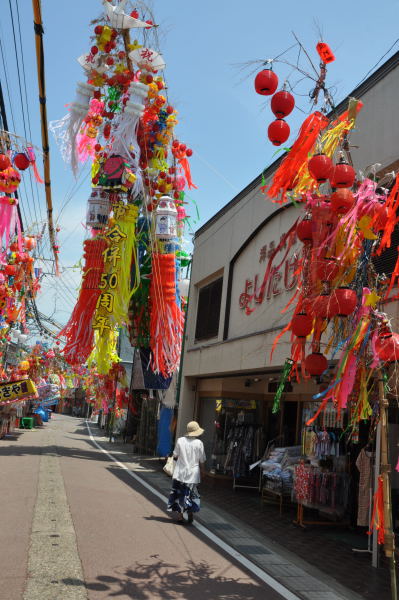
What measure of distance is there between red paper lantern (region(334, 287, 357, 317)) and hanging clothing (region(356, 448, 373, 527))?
4725 mm

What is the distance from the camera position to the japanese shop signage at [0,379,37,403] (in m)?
17.3

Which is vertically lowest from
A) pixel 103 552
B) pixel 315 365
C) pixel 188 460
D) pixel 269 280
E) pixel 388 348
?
pixel 103 552

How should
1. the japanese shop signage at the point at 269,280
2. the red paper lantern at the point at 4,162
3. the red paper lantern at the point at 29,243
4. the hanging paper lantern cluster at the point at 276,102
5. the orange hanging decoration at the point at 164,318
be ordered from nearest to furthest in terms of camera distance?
1. the hanging paper lantern cluster at the point at 276,102
2. the red paper lantern at the point at 4,162
3. the orange hanging decoration at the point at 164,318
4. the japanese shop signage at the point at 269,280
5. the red paper lantern at the point at 29,243

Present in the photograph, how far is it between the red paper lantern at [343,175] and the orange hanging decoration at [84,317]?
4594 mm

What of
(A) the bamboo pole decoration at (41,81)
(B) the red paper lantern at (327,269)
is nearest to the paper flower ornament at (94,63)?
(A) the bamboo pole decoration at (41,81)

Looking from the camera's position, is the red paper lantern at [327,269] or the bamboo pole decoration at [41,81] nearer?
the red paper lantern at [327,269]

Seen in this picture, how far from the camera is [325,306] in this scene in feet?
16.8

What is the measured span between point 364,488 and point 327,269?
493 cm

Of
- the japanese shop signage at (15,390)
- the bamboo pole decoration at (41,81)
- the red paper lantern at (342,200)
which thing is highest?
the bamboo pole decoration at (41,81)

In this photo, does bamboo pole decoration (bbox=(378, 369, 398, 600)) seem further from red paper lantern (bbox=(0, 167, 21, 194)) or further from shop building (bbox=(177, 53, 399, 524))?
red paper lantern (bbox=(0, 167, 21, 194))

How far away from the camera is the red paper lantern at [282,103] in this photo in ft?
17.7

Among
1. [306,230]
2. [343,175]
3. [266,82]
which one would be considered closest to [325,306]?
[306,230]

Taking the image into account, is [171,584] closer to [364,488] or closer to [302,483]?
[364,488]

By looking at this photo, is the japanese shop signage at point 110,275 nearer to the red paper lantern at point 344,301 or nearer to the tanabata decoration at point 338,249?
the tanabata decoration at point 338,249
